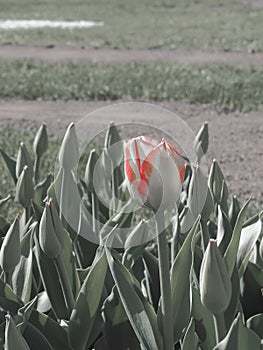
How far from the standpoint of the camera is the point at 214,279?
128cm

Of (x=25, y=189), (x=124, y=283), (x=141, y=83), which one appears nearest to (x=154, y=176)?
(x=124, y=283)

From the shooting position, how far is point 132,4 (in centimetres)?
1648

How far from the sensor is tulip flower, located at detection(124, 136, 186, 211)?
1246mm

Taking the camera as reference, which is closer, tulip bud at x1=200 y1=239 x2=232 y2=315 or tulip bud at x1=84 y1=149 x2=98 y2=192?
tulip bud at x1=200 y1=239 x2=232 y2=315

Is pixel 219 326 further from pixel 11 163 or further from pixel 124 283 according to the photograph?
pixel 11 163

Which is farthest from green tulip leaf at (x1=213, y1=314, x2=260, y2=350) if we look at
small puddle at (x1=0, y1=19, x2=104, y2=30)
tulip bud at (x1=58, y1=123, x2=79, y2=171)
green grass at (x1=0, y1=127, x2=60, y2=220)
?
small puddle at (x1=0, y1=19, x2=104, y2=30)

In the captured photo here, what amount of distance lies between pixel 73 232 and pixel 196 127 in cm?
408

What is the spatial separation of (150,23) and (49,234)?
39.0ft

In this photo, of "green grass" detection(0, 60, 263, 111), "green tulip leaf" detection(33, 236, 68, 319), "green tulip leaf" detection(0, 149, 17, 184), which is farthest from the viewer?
"green grass" detection(0, 60, 263, 111)

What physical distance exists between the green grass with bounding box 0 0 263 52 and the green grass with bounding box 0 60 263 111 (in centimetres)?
181

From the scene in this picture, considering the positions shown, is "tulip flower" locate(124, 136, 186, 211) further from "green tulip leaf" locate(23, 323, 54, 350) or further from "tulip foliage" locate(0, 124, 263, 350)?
"green tulip leaf" locate(23, 323, 54, 350)

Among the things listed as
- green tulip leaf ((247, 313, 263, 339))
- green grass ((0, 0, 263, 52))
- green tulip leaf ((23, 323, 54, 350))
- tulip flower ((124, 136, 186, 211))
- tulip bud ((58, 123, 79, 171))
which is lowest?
green grass ((0, 0, 263, 52))

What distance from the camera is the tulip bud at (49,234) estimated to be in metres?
1.46

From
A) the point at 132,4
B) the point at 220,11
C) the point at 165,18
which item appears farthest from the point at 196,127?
the point at 132,4
